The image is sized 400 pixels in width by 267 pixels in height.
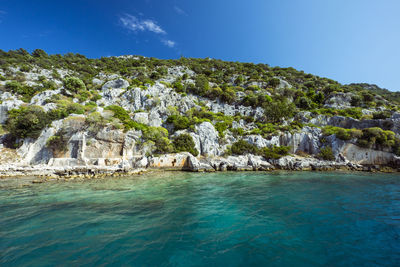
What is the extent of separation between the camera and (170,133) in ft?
99.2

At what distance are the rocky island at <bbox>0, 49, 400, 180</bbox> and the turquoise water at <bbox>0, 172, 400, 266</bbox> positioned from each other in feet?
40.4

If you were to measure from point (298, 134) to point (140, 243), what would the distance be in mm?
31778

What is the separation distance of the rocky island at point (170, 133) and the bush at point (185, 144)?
181 millimetres

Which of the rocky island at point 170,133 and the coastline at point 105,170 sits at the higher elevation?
the rocky island at point 170,133

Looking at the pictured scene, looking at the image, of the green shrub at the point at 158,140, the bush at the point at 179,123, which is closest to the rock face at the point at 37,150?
the green shrub at the point at 158,140

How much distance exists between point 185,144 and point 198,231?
2034 cm

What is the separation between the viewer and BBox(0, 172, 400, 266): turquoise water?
3703mm

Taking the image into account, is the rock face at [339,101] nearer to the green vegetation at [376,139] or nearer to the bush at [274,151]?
the green vegetation at [376,139]

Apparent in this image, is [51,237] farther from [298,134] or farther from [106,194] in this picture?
[298,134]

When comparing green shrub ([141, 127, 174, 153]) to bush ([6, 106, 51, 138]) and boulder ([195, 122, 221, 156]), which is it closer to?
boulder ([195, 122, 221, 156])

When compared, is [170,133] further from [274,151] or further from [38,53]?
[38,53]

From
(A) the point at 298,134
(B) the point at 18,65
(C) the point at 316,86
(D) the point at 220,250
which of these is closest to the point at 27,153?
(D) the point at 220,250

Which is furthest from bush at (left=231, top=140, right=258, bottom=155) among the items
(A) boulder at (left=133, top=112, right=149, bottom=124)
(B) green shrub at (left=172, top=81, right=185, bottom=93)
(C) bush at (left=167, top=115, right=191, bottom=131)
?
(B) green shrub at (left=172, top=81, right=185, bottom=93)

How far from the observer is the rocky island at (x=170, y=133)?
20.7m
